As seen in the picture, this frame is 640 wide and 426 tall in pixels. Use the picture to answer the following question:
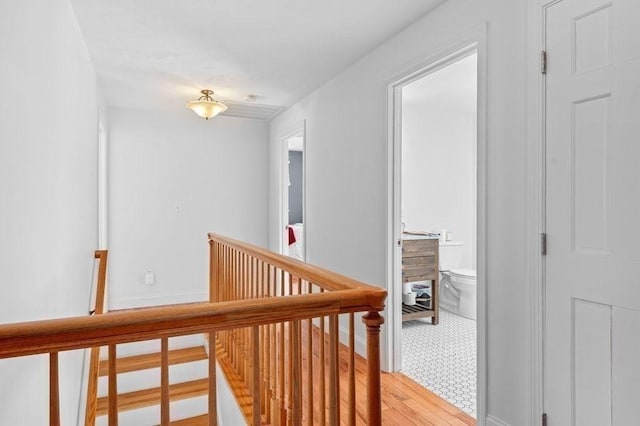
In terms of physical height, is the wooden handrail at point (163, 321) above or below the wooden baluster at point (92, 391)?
above

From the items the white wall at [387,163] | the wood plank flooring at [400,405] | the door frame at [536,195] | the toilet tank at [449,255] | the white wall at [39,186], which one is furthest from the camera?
the toilet tank at [449,255]

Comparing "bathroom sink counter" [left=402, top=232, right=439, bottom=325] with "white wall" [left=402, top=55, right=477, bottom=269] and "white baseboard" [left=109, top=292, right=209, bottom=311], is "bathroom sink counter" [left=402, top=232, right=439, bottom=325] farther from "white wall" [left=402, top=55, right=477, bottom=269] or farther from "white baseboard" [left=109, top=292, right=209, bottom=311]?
"white baseboard" [left=109, top=292, right=209, bottom=311]

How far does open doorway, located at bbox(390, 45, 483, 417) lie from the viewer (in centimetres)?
276

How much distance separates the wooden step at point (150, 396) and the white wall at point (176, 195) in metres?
1.57

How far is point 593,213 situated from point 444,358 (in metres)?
1.86

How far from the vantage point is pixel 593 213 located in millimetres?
1521

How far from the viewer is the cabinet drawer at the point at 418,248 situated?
367cm

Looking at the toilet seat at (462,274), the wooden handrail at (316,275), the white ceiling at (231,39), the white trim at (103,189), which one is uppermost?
the white ceiling at (231,39)

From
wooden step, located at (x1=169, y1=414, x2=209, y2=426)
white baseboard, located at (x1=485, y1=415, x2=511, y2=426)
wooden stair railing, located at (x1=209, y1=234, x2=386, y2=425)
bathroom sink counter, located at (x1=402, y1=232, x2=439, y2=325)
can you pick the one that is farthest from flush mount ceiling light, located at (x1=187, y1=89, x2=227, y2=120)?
white baseboard, located at (x1=485, y1=415, x2=511, y2=426)

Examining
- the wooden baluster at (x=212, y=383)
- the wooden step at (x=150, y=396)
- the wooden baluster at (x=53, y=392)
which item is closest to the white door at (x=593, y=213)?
the wooden baluster at (x=212, y=383)

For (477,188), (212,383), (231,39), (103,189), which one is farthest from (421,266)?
(103,189)

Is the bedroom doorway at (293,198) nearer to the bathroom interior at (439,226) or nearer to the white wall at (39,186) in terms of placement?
the bathroom interior at (439,226)

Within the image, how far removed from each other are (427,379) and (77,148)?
2772 mm

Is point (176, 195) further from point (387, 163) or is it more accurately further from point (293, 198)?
point (293, 198)
